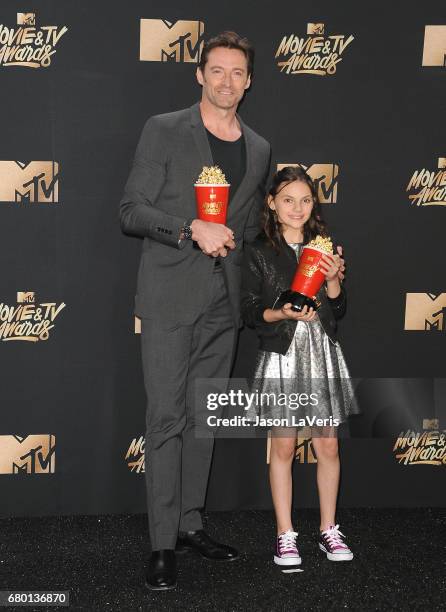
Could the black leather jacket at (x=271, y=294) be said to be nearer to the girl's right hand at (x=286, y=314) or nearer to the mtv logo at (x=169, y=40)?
the girl's right hand at (x=286, y=314)

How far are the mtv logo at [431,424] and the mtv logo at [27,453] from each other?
198 centimetres

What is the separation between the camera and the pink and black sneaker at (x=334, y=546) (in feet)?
11.3

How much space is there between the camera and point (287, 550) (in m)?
3.38

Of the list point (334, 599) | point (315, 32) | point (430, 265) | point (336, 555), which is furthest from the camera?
point (430, 265)

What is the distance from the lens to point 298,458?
13.5 feet

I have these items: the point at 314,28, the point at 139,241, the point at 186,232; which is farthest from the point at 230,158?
the point at 314,28

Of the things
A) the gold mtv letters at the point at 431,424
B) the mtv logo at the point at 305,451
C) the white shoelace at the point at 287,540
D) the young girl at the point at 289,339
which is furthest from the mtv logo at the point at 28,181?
the gold mtv letters at the point at 431,424

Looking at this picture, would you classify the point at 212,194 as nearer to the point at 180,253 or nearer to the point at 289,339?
the point at 180,253

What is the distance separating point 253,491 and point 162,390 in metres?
1.10

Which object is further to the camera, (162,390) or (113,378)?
(113,378)

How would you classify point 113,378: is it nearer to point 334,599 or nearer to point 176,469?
point 176,469

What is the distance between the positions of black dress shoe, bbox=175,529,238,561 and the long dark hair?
138 centimetres

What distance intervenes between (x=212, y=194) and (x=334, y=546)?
67.2 inches

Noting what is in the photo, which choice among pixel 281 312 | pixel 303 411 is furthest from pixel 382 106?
pixel 303 411
